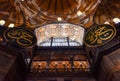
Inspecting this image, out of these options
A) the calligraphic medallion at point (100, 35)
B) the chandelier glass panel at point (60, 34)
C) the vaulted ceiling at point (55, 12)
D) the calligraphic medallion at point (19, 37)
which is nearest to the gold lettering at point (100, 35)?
the calligraphic medallion at point (100, 35)

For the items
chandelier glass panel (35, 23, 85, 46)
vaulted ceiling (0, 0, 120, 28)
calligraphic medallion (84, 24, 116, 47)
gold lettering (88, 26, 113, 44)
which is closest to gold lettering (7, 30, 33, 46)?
calligraphic medallion (84, 24, 116, 47)

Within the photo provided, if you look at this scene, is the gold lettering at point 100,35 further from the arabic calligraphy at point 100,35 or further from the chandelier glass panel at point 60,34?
the chandelier glass panel at point 60,34

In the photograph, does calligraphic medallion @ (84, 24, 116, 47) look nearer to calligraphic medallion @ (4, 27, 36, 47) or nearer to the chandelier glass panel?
calligraphic medallion @ (4, 27, 36, 47)

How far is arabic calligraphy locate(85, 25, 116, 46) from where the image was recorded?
12.7 metres

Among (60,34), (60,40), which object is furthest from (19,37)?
(60,34)

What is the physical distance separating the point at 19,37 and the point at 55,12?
26.2ft

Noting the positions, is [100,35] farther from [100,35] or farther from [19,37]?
[19,37]

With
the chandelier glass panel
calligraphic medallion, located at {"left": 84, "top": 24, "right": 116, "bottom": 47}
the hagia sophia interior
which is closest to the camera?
the hagia sophia interior

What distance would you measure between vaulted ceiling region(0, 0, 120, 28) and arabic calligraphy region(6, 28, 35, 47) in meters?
3.98

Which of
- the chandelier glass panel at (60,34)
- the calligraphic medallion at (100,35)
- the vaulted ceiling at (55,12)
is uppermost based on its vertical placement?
the calligraphic medallion at (100,35)

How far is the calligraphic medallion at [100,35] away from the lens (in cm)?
1260

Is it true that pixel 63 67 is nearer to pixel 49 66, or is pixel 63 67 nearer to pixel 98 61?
pixel 49 66

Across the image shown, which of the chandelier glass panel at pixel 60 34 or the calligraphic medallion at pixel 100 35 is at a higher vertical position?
the calligraphic medallion at pixel 100 35

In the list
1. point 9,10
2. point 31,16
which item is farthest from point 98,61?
point 9,10
